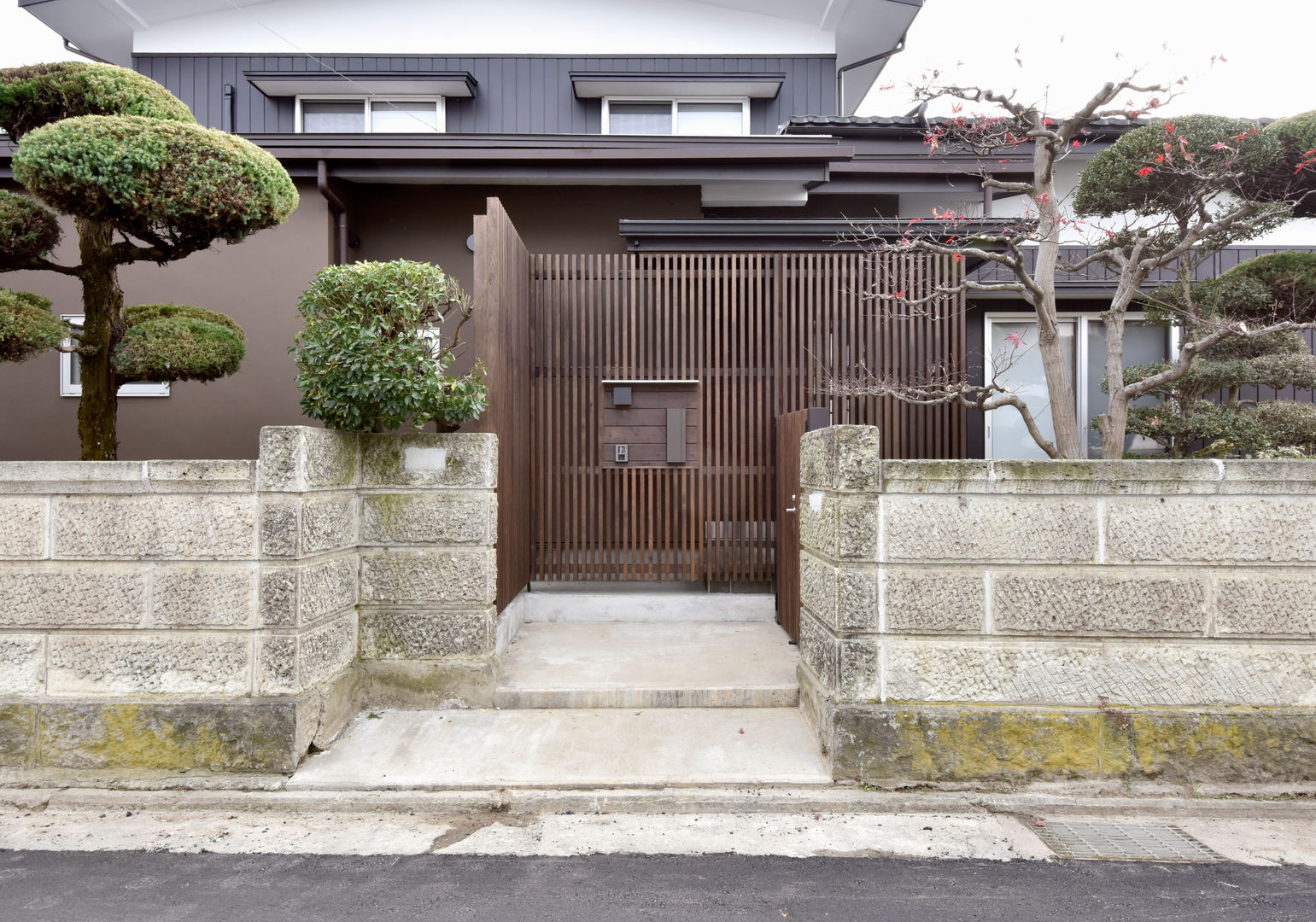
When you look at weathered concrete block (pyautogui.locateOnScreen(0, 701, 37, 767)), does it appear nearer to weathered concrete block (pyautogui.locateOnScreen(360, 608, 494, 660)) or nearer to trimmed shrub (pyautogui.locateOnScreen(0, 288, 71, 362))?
weathered concrete block (pyautogui.locateOnScreen(360, 608, 494, 660))

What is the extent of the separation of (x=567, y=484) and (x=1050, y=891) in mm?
4464

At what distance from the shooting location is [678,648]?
5590 millimetres

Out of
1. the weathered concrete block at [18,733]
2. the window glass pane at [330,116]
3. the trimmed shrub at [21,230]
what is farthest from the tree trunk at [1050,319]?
the window glass pane at [330,116]

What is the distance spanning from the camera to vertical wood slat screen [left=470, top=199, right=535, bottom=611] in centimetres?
491

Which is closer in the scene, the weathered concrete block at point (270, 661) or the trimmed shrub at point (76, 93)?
the weathered concrete block at point (270, 661)

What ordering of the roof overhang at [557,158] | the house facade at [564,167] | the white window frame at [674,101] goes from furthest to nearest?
the white window frame at [674,101]
the roof overhang at [557,158]
the house facade at [564,167]

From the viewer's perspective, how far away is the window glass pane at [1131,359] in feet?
25.6

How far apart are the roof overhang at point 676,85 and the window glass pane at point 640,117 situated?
0.15 metres

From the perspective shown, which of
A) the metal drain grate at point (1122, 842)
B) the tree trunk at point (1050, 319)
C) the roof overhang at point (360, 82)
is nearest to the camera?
the metal drain grate at point (1122, 842)

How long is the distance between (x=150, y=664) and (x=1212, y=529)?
573 cm

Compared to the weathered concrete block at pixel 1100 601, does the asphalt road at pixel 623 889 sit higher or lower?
lower

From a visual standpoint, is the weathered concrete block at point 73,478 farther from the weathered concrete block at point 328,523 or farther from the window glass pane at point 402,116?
the window glass pane at point 402,116

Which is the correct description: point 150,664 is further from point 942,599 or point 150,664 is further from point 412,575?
point 942,599

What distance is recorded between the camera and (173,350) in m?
4.57
